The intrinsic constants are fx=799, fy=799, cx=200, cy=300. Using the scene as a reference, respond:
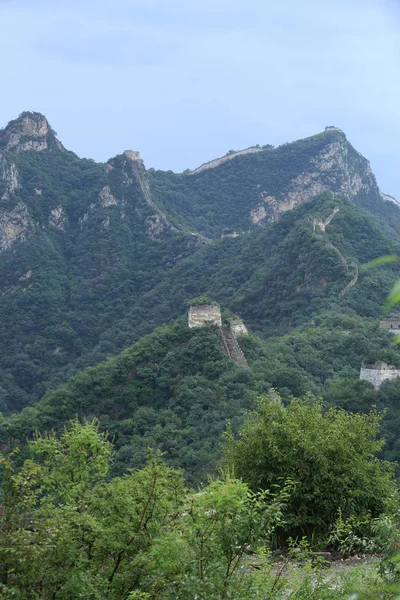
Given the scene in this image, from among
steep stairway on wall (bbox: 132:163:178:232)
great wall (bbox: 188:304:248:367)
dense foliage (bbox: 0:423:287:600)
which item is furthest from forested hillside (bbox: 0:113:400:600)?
steep stairway on wall (bbox: 132:163:178:232)

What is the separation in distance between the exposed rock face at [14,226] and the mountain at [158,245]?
0.37 feet

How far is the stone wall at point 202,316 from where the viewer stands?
3297cm

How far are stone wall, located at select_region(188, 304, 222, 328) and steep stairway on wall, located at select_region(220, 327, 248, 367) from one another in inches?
24.4

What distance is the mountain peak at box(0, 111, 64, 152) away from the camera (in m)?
80.4

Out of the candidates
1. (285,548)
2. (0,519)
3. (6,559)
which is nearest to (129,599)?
(6,559)

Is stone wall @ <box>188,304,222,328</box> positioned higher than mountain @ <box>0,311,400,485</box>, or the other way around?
stone wall @ <box>188,304,222,328</box>

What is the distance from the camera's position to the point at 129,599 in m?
7.22

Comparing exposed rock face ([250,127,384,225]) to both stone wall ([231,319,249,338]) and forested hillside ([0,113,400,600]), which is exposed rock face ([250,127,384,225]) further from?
stone wall ([231,319,249,338])

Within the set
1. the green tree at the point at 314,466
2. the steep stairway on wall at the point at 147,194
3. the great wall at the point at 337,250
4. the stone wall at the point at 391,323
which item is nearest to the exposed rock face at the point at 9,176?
the steep stairway on wall at the point at 147,194

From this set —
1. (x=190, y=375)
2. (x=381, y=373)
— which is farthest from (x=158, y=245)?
(x=381, y=373)

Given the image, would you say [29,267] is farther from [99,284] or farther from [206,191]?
[206,191]

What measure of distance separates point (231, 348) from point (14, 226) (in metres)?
43.0

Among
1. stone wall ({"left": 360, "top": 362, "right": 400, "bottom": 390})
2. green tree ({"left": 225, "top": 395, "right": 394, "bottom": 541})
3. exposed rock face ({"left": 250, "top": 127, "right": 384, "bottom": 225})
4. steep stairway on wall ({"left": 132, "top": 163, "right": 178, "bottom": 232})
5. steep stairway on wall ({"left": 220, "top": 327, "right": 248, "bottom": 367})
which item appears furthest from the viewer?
exposed rock face ({"left": 250, "top": 127, "right": 384, "bottom": 225})

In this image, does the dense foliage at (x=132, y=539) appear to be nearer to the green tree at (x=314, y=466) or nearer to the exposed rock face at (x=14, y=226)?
the green tree at (x=314, y=466)
